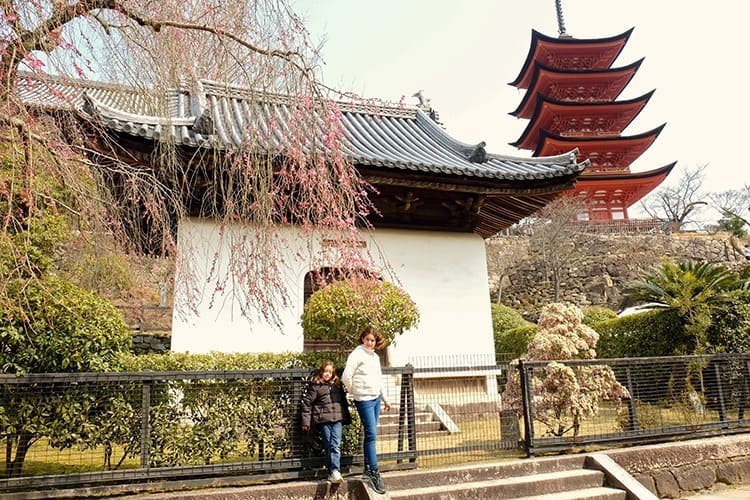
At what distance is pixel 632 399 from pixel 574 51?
2964 cm

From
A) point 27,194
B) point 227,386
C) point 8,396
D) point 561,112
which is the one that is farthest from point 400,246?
point 561,112

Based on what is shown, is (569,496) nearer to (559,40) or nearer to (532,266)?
(532,266)

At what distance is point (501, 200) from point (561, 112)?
21.3 m

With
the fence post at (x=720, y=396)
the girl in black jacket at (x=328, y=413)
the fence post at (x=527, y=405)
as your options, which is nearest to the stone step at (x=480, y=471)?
the fence post at (x=527, y=405)

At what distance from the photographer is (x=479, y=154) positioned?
8.95 meters

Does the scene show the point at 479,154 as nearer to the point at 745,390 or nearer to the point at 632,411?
the point at 632,411

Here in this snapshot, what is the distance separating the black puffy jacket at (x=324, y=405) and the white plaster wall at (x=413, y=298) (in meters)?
3.00

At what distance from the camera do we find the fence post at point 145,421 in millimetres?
3967

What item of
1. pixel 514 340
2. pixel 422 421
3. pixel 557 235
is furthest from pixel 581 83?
pixel 422 421

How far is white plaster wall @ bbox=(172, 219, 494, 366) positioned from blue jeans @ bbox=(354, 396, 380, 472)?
309 centimetres

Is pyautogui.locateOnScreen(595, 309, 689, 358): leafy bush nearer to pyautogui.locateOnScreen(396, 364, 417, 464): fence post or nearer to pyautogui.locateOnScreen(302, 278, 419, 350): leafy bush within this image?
pyautogui.locateOnScreen(302, 278, 419, 350): leafy bush

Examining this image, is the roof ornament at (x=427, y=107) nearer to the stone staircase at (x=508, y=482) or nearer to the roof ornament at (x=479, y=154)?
the roof ornament at (x=479, y=154)

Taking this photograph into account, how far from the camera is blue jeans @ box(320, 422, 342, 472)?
4230 millimetres

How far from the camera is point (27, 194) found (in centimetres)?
258
